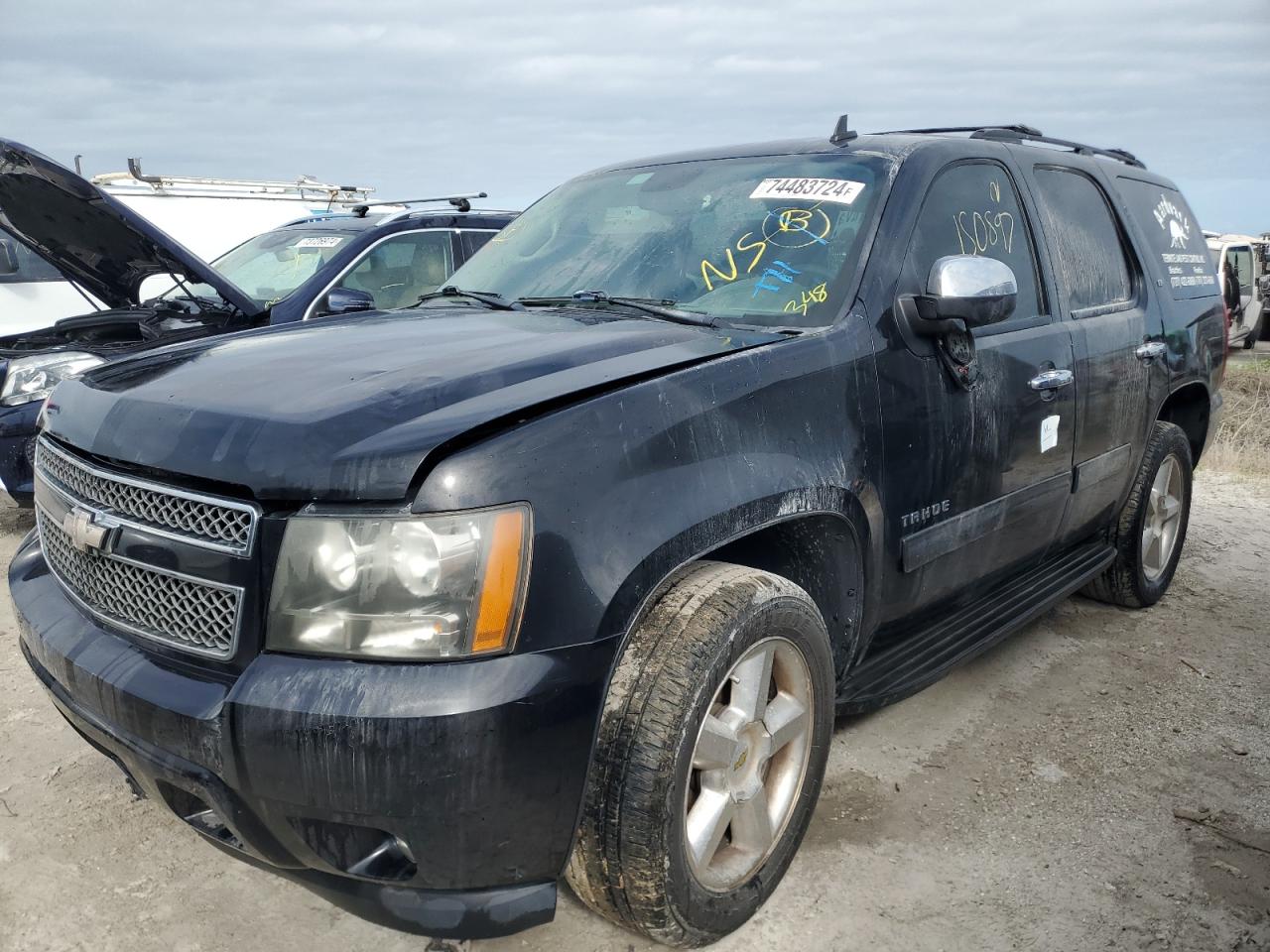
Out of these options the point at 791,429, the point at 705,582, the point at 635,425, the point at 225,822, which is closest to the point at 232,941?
the point at 225,822

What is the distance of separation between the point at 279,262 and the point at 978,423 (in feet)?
17.5

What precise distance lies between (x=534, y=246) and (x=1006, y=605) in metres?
1.95

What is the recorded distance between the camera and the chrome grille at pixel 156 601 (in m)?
1.97

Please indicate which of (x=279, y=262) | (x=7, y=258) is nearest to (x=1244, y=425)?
(x=279, y=262)

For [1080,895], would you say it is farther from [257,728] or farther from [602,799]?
[257,728]

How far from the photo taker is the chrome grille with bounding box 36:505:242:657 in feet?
6.46

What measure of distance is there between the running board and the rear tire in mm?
320

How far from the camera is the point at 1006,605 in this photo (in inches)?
140

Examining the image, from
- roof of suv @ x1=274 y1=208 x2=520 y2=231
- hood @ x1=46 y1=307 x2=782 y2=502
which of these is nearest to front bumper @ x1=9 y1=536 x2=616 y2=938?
hood @ x1=46 y1=307 x2=782 y2=502

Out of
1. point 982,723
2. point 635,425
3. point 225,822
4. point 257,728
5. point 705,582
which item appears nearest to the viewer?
point 257,728

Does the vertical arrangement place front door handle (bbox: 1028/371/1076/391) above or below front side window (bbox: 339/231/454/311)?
below

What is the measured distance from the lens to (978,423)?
3.12 metres

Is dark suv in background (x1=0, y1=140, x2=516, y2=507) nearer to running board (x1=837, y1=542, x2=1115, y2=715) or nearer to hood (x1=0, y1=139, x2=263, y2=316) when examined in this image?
hood (x1=0, y1=139, x2=263, y2=316)

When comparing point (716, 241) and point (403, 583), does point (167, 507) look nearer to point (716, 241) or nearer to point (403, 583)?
point (403, 583)
